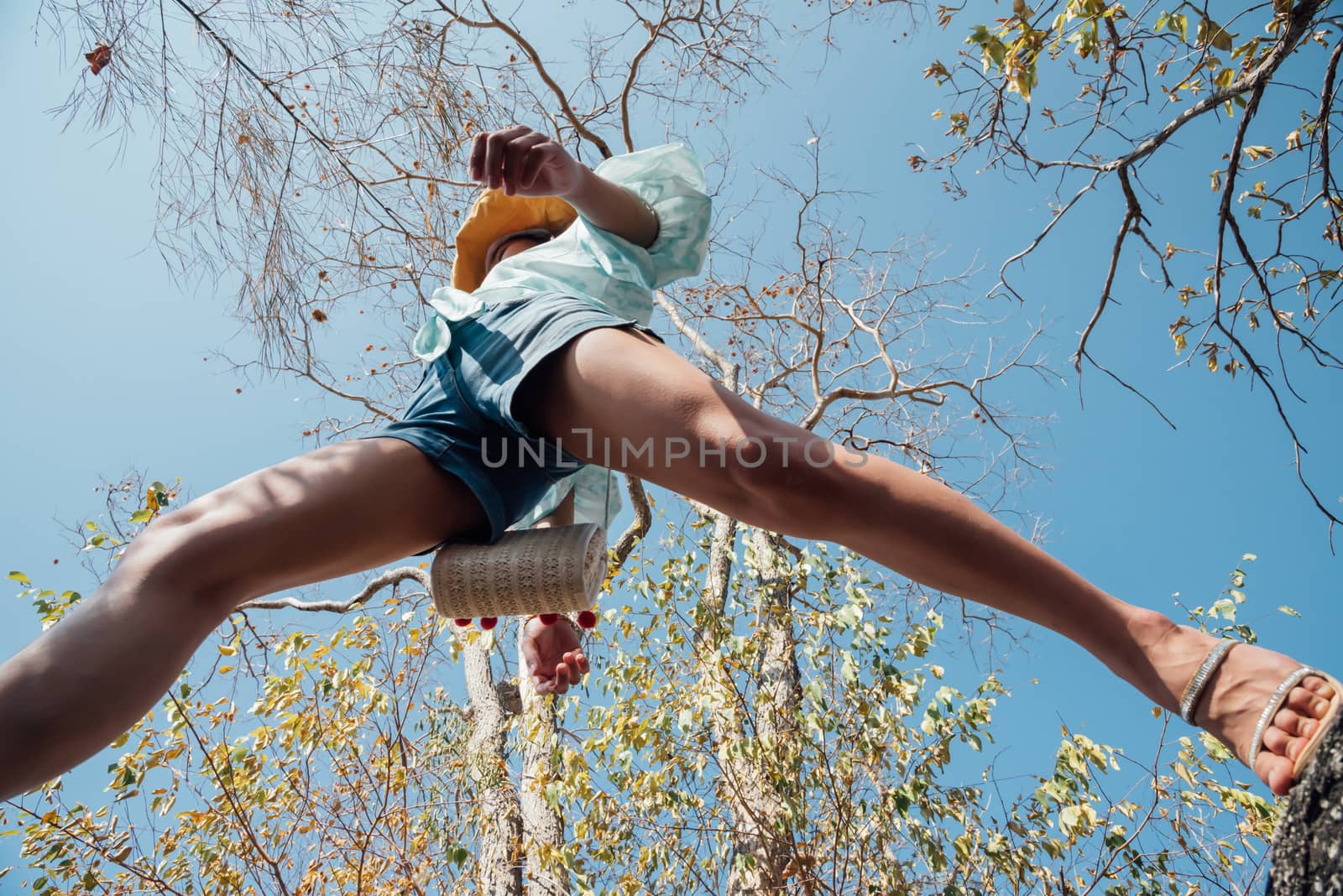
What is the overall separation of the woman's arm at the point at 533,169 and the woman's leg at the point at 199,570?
447 mm

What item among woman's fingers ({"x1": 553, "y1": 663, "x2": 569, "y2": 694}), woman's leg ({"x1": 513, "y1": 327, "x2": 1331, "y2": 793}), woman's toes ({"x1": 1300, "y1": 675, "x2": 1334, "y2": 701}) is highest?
woman's leg ({"x1": 513, "y1": 327, "x2": 1331, "y2": 793})

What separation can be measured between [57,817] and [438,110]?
10.1ft

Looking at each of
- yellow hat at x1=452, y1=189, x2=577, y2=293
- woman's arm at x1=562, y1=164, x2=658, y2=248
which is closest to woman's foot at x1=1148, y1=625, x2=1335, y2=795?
woman's arm at x1=562, y1=164, x2=658, y2=248

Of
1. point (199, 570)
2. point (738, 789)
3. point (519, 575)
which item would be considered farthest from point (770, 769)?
point (199, 570)

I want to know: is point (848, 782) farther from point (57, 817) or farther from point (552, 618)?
point (57, 817)

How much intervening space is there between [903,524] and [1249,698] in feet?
1.43

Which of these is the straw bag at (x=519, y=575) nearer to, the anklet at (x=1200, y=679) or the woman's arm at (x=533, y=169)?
the woman's arm at (x=533, y=169)

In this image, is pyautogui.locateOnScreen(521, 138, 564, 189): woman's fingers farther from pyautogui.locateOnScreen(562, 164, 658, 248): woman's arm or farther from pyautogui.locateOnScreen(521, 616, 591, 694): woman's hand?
pyautogui.locateOnScreen(521, 616, 591, 694): woman's hand

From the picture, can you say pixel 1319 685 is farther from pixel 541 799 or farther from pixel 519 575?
pixel 541 799

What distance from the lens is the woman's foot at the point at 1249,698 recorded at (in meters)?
0.81

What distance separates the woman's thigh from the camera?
90 cm

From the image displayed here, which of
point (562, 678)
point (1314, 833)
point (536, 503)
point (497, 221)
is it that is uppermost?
point (497, 221)

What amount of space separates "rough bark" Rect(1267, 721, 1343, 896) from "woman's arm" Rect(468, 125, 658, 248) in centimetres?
120

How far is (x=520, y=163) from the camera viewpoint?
1148 mm
